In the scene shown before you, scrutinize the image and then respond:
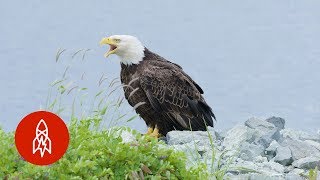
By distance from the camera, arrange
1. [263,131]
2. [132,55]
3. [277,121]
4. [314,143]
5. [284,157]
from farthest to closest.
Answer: [277,121] → [132,55] → [263,131] → [314,143] → [284,157]

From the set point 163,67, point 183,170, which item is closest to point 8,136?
point 183,170

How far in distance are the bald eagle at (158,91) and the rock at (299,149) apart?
3.68ft

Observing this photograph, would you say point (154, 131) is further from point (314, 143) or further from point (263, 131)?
point (314, 143)

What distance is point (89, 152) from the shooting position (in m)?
4.71

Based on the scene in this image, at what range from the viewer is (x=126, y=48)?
27.2 feet

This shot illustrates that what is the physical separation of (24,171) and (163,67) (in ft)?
13.3

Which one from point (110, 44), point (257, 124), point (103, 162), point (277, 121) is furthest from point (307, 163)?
point (103, 162)

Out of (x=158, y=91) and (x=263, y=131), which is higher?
(x=158, y=91)

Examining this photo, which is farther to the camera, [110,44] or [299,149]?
[110,44]

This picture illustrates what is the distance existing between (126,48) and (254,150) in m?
1.75

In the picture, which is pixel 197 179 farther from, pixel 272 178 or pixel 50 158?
pixel 272 178

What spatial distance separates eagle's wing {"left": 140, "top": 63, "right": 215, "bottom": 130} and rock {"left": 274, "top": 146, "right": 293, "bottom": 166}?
126cm

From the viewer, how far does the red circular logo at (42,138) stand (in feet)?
14.2

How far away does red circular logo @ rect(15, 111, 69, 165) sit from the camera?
4.32 meters
